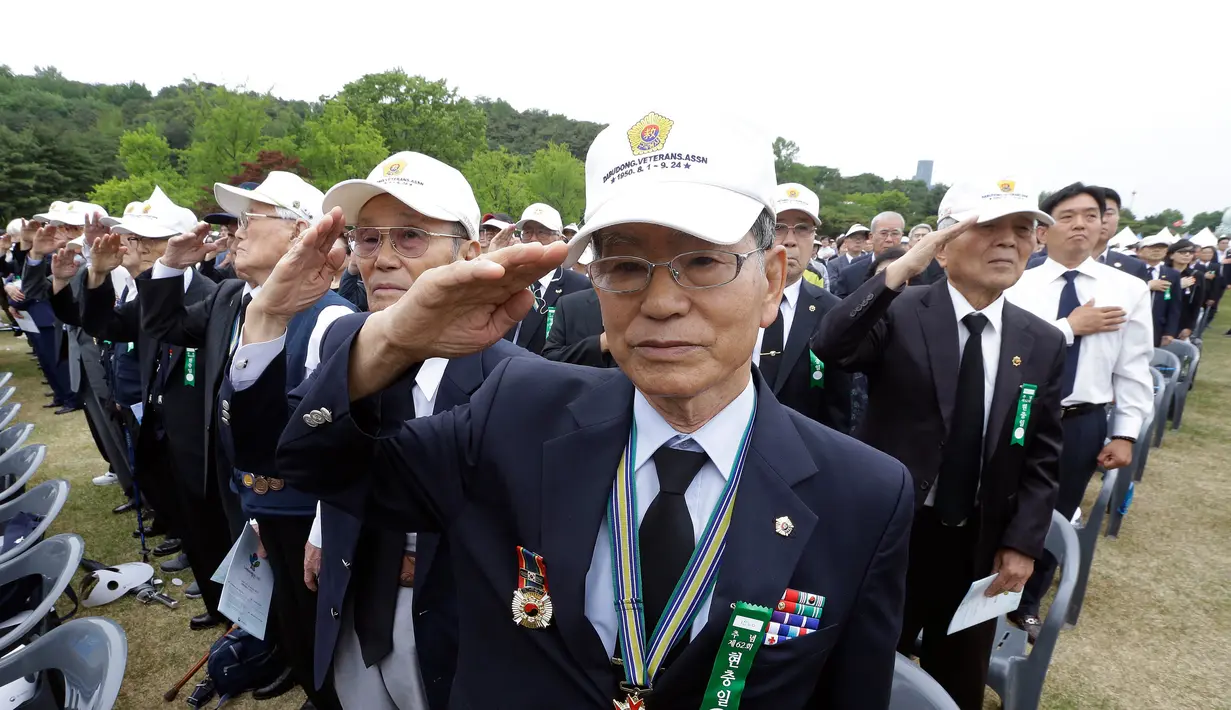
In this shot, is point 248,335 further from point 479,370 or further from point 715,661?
point 715,661

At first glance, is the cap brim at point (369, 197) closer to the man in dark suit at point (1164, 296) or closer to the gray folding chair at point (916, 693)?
the gray folding chair at point (916, 693)

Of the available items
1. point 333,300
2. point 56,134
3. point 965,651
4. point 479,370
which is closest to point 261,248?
point 333,300

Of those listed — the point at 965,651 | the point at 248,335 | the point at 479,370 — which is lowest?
the point at 965,651

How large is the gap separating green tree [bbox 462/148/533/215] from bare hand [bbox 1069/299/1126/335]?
117 feet

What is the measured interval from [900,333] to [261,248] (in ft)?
10.6

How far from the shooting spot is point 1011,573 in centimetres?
279

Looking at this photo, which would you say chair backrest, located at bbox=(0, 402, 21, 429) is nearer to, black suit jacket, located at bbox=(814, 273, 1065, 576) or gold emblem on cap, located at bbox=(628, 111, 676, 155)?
gold emblem on cap, located at bbox=(628, 111, 676, 155)

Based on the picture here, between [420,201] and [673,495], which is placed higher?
[420,201]

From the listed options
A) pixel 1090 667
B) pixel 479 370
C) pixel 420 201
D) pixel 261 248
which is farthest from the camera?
pixel 1090 667

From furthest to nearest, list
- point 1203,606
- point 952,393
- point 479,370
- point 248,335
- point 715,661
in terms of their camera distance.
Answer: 1. point 1203,606
2. point 952,393
3. point 479,370
4. point 248,335
5. point 715,661

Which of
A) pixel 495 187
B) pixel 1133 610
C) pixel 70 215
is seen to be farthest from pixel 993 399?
pixel 495 187

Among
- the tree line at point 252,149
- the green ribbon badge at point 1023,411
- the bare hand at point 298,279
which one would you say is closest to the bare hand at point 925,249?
the green ribbon badge at point 1023,411

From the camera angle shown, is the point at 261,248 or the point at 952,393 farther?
the point at 261,248

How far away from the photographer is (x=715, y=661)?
128 centimetres
